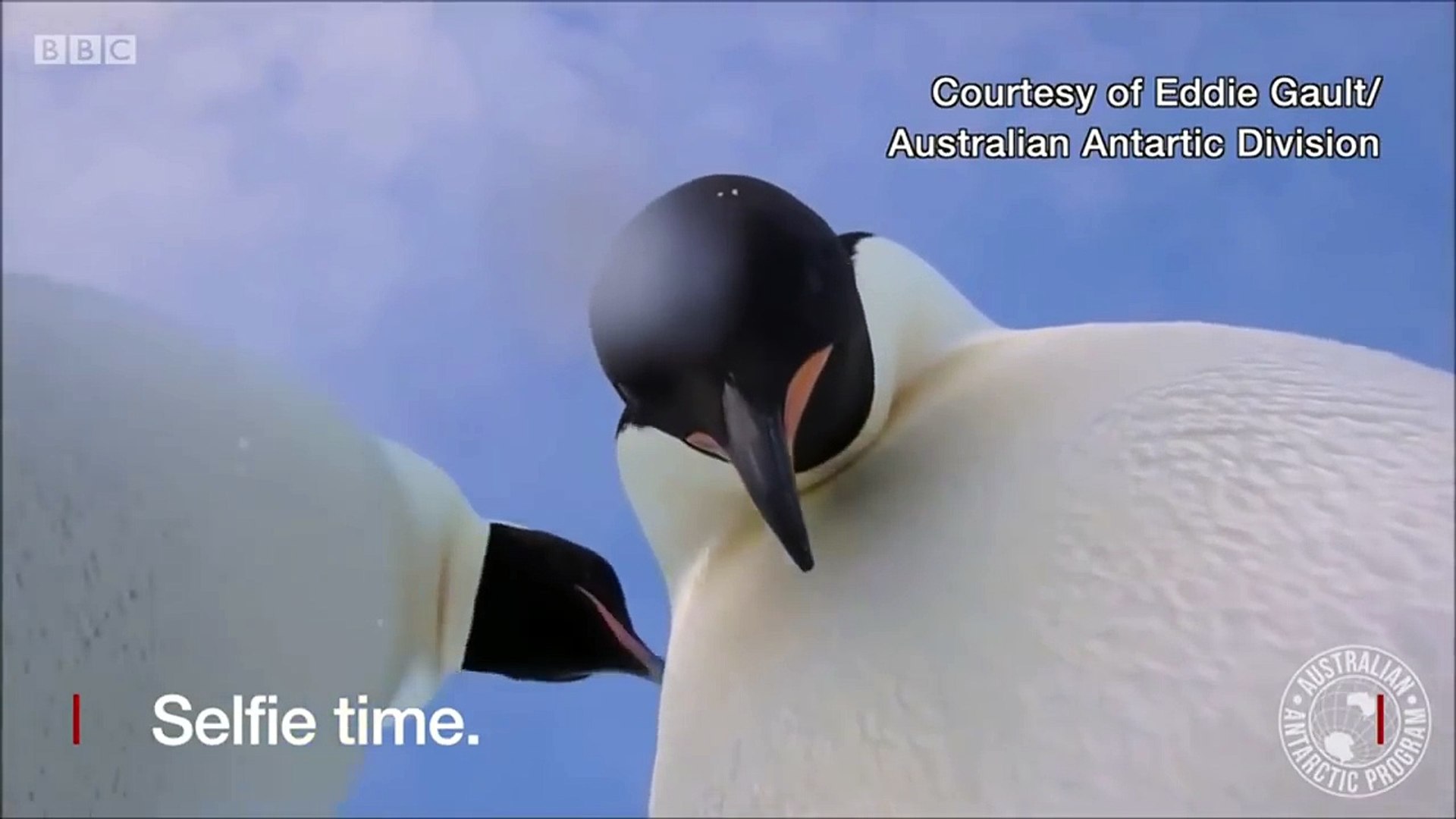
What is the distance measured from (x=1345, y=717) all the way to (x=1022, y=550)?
6.3 inches

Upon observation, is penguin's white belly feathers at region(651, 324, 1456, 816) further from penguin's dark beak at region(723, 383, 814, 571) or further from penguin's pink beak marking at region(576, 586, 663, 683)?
penguin's pink beak marking at region(576, 586, 663, 683)

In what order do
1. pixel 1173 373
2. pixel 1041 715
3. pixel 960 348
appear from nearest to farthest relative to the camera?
pixel 1041 715, pixel 1173 373, pixel 960 348

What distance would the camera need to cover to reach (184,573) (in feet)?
2.97

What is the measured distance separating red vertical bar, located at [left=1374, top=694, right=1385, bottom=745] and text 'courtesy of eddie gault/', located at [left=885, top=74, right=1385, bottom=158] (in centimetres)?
39

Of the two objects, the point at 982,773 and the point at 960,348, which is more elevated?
the point at 960,348

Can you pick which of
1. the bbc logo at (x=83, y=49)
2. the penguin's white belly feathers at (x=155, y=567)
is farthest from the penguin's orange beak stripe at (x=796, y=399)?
the bbc logo at (x=83, y=49)

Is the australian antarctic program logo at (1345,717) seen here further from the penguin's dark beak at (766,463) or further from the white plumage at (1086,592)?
the penguin's dark beak at (766,463)

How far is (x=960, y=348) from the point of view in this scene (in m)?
0.86

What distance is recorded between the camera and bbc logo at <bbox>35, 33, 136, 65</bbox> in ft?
3.27

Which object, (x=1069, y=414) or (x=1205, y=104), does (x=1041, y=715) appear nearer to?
(x=1069, y=414)

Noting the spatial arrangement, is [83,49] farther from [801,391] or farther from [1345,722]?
[1345,722]

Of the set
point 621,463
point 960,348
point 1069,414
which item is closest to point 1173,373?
point 1069,414

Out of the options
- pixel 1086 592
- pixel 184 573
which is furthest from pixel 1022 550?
pixel 184 573

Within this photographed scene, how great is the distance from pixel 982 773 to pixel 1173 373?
243mm
